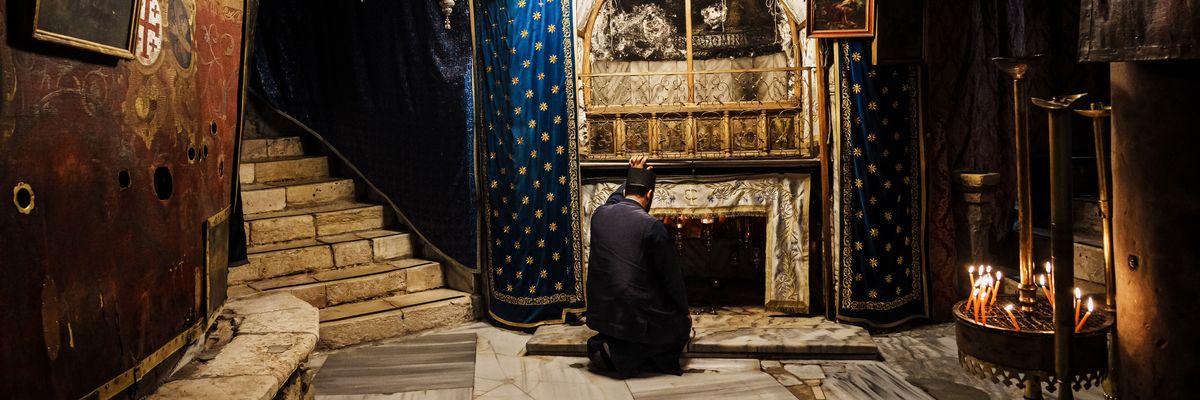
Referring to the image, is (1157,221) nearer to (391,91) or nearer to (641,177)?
(641,177)

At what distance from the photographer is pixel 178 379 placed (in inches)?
143

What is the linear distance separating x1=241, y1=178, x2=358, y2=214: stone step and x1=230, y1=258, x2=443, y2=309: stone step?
0.89 metres

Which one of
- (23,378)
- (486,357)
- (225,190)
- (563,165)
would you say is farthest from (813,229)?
(23,378)

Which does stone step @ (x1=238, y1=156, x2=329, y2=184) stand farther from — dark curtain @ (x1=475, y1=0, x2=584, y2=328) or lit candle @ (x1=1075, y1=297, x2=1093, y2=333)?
lit candle @ (x1=1075, y1=297, x2=1093, y2=333)

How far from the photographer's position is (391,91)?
7.25 m

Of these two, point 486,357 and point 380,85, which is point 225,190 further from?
point 380,85

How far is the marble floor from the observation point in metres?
5.05

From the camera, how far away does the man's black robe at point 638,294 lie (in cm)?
539

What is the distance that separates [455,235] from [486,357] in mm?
1443

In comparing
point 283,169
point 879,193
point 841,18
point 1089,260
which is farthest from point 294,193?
point 1089,260

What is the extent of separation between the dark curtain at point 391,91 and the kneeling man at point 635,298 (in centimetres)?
181

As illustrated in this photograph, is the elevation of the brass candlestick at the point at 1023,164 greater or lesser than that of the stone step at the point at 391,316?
greater

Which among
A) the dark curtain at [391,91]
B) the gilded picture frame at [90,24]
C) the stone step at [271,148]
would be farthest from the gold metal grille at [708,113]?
the gilded picture frame at [90,24]

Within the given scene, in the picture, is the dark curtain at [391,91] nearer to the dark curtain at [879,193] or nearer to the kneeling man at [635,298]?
the kneeling man at [635,298]
